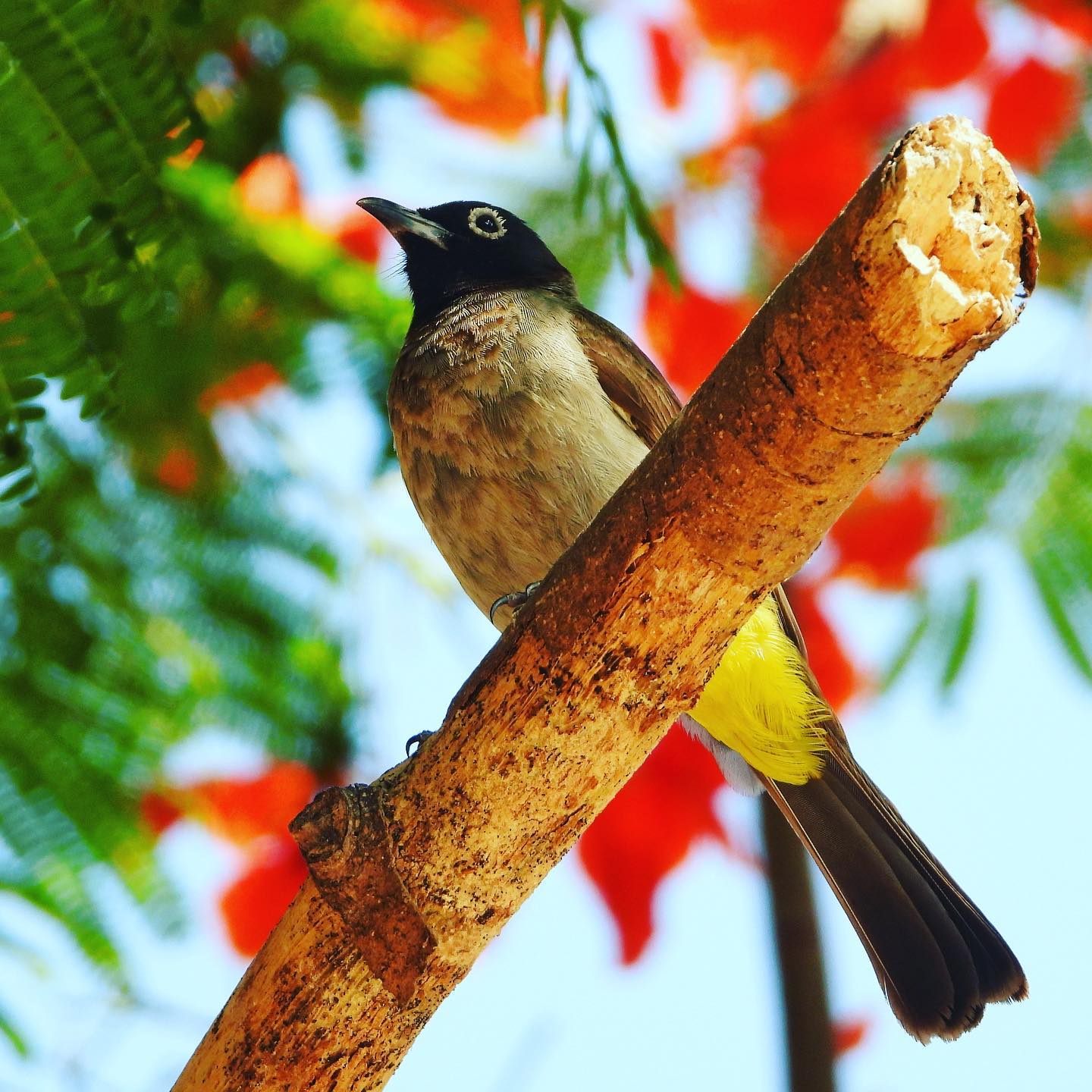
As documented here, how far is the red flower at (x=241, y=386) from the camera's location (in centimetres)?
335

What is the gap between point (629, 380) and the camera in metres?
3.16

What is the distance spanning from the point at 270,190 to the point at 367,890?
6.43 feet

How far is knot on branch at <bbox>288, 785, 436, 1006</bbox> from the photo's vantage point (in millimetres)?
1932

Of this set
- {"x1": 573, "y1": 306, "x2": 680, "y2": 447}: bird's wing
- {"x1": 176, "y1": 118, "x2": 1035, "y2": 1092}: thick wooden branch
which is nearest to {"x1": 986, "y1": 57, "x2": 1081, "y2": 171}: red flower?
{"x1": 573, "y1": 306, "x2": 680, "y2": 447}: bird's wing

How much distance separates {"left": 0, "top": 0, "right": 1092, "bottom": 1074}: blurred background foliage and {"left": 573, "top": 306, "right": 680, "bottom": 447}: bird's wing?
10.2 inches

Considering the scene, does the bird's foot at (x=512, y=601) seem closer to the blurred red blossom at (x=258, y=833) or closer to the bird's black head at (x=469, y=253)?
the blurred red blossom at (x=258, y=833)

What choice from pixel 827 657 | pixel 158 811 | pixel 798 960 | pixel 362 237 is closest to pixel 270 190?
pixel 362 237

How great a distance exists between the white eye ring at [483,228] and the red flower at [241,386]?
0.84m

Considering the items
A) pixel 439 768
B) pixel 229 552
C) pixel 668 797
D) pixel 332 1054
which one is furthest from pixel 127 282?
pixel 668 797

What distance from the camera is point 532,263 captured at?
394cm

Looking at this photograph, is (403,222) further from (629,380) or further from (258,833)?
(258,833)

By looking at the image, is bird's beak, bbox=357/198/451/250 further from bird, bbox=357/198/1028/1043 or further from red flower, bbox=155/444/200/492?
red flower, bbox=155/444/200/492

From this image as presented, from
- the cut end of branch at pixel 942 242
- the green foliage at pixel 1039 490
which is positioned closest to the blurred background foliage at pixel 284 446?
the green foliage at pixel 1039 490

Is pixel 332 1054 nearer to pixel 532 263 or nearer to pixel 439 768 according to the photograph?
pixel 439 768
